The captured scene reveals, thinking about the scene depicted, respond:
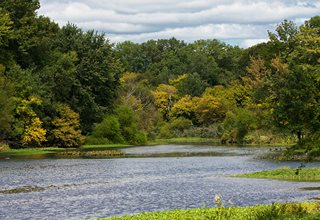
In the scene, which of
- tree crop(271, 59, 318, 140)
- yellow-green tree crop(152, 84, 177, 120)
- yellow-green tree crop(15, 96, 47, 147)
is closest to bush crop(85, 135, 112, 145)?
yellow-green tree crop(15, 96, 47, 147)

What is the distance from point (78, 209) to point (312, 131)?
18.1 meters

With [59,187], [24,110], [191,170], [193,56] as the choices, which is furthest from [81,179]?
[193,56]

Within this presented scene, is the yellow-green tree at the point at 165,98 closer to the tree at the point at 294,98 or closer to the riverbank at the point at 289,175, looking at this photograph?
the tree at the point at 294,98

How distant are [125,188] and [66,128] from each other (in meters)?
52.9

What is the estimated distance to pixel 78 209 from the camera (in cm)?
3025

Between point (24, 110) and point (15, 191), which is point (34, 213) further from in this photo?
point (24, 110)

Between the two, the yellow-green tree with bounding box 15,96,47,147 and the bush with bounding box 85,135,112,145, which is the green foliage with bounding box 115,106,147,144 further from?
the yellow-green tree with bounding box 15,96,47,147

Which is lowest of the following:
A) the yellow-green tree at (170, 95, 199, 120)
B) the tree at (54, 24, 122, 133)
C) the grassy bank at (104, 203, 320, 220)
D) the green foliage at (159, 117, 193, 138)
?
the green foliage at (159, 117, 193, 138)

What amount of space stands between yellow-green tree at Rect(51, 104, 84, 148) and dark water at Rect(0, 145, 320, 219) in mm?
32097

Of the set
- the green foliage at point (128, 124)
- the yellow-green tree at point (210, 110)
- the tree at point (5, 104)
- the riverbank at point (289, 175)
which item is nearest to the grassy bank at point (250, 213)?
the riverbank at point (289, 175)

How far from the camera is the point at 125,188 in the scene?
3950 cm

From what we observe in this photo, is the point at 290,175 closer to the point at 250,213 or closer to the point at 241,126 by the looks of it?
the point at 250,213

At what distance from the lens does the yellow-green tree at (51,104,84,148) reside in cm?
9111

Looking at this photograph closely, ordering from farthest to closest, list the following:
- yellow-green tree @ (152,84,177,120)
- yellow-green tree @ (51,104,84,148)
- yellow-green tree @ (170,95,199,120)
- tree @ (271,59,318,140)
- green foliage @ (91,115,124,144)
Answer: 1. yellow-green tree @ (152,84,177,120)
2. yellow-green tree @ (170,95,199,120)
3. green foliage @ (91,115,124,144)
4. yellow-green tree @ (51,104,84,148)
5. tree @ (271,59,318,140)
